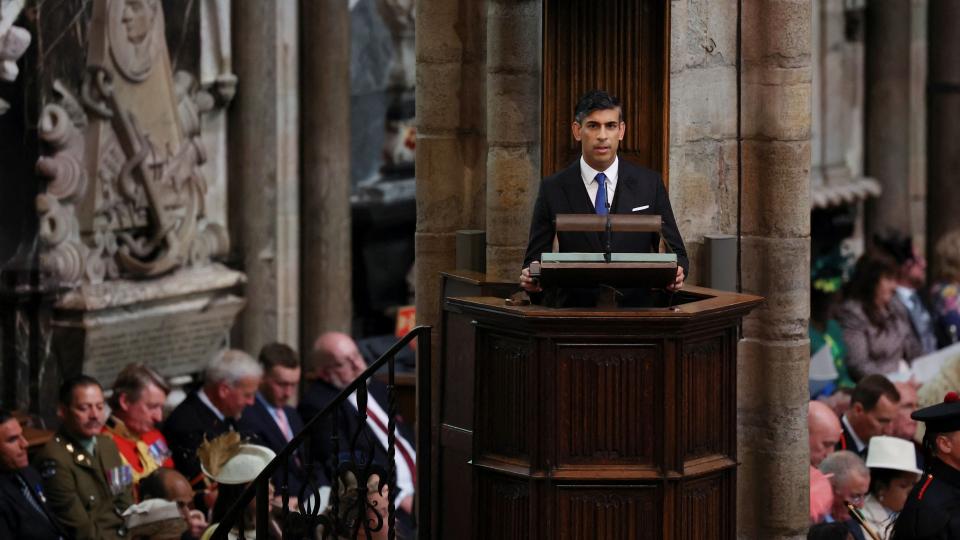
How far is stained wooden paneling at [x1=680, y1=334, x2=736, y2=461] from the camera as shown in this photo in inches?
268

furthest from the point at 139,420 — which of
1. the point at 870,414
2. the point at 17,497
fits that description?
the point at 870,414

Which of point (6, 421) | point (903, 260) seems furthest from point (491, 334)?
point (903, 260)

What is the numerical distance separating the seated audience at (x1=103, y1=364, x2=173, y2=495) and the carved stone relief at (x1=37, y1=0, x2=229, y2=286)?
4.78 feet

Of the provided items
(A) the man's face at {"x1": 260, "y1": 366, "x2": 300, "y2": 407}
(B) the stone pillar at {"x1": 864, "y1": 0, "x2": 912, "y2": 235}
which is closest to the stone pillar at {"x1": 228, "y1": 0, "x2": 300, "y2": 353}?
(A) the man's face at {"x1": 260, "y1": 366, "x2": 300, "y2": 407}

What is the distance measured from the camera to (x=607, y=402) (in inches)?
266

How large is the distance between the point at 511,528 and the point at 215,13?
5713mm

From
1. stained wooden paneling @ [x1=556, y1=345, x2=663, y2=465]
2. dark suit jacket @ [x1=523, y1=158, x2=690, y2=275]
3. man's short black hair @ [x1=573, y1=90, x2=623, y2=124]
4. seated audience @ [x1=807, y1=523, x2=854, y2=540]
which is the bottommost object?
seated audience @ [x1=807, y1=523, x2=854, y2=540]

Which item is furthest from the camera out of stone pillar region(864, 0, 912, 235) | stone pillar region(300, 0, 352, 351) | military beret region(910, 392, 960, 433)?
stone pillar region(864, 0, 912, 235)

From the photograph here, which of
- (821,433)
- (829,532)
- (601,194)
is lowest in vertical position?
(829,532)

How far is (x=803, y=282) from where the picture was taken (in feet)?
27.2

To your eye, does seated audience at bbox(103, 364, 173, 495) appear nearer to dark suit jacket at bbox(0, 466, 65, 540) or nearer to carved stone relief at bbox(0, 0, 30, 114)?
dark suit jacket at bbox(0, 466, 65, 540)

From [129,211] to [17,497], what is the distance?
308 cm

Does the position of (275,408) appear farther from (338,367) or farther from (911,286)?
(911,286)

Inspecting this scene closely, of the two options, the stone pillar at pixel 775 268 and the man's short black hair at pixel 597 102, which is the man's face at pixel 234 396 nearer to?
the stone pillar at pixel 775 268
